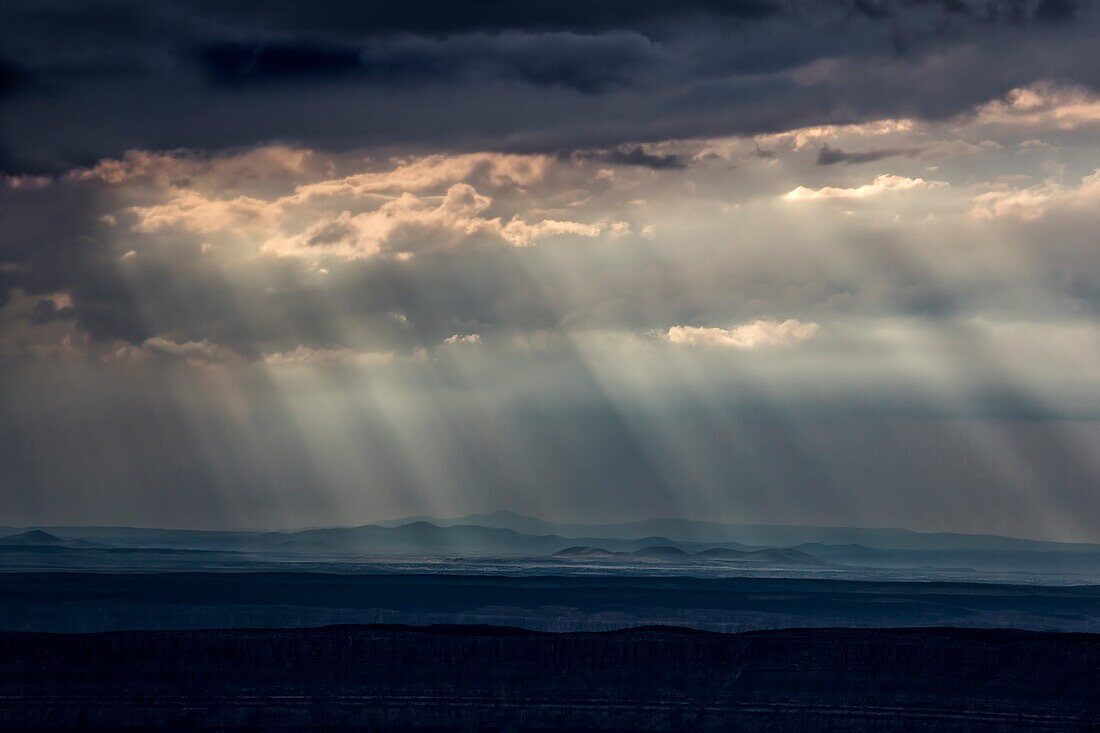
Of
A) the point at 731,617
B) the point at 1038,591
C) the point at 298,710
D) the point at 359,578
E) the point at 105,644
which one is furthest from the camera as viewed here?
the point at 1038,591

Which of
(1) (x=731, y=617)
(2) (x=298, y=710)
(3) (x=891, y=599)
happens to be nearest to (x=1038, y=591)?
(3) (x=891, y=599)

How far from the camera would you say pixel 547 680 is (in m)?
58.2

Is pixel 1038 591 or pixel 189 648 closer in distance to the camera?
pixel 189 648

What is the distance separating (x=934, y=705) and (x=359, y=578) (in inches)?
2760

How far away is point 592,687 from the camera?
5784 centimetres

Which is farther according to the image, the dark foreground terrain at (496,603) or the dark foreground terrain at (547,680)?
the dark foreground terrain at (496,603)

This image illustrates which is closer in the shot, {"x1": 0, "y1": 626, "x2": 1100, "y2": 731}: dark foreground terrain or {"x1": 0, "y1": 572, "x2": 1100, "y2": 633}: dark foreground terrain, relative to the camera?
{"x1": 0, "y1": 626, "x2": 1100, "y2": 731}: dark foreground terrain

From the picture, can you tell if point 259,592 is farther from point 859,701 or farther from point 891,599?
point 859,701

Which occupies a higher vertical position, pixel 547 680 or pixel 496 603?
pixel 496 603

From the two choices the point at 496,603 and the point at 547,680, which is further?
the point at 496,603

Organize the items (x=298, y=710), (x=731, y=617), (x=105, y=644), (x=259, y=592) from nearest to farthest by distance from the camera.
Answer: (x=298, y=710)
(x=105, y=644)
(x=731, y=617)
(x=259, y=592)

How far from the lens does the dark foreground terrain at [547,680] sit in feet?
181

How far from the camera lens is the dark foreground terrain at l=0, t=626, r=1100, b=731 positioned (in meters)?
55.2

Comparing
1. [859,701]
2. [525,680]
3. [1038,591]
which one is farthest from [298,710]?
[1038,591]
